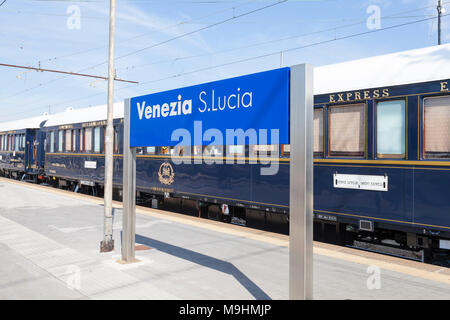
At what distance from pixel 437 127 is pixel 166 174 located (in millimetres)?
8024

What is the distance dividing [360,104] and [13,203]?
1230cm

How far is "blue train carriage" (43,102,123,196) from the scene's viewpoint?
48.4 feet

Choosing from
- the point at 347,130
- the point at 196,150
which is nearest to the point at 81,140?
the point at 196,150

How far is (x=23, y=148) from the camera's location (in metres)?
25.1

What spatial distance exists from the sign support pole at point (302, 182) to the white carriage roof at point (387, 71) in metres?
3.52

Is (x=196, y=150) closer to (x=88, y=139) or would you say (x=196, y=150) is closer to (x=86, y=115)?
(x=88, y=139)

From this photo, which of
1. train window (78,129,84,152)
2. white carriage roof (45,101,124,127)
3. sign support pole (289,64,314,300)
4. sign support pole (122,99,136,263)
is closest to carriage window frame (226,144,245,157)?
sign support pole (122,99,136,263)

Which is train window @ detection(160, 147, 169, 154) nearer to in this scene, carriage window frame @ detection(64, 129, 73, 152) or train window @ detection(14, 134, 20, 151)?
carriage window frame @ detection(64, 129, 73, 152)

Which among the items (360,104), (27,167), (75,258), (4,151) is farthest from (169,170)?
(4,151)

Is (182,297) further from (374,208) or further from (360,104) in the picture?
(360,104)

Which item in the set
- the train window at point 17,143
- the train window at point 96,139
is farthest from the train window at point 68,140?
the train window at point 17,143

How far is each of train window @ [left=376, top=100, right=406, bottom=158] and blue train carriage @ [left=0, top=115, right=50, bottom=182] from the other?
67.0 ft

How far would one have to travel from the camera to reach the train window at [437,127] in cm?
623

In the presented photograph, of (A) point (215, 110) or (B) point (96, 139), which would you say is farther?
(B) point (96, 139)
